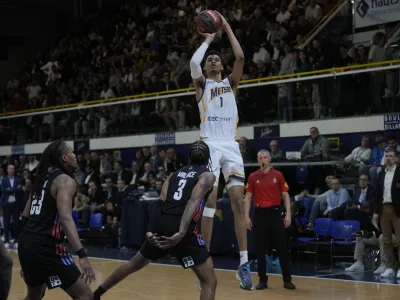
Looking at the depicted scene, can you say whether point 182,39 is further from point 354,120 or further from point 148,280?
point 148,280

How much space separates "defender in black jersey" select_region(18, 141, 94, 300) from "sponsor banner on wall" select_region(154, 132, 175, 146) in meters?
12.9

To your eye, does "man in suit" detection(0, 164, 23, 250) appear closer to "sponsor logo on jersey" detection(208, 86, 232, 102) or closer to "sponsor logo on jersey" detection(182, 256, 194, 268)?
"sponsor logo on jersey" detection(208, 86, 232, 102)

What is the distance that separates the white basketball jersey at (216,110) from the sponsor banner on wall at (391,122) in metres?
7.24

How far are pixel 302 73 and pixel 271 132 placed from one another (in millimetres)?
1583

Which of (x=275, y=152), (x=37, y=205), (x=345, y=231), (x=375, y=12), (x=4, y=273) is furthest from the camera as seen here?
(x=375, y=12)

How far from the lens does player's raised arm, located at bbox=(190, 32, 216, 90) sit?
891cm

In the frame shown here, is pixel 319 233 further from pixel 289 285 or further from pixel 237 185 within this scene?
pixel 237 185

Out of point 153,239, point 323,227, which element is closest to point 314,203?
point 323,227

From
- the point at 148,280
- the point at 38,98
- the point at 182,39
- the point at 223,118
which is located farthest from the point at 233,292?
the point at 38,98

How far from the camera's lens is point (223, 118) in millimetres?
9406

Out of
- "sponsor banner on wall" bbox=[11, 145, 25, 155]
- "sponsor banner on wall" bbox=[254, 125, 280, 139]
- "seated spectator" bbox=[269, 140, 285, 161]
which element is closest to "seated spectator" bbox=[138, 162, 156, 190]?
"sponsor banner on wall" bbox=[254, 125, 280, 139]

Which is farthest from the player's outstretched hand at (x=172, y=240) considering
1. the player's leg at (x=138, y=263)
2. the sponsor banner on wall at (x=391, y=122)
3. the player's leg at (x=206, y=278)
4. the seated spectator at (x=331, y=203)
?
the sponsor banner on wall at (x=391, y=122)

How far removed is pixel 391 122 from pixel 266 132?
321 centimetres

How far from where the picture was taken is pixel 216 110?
938cm
